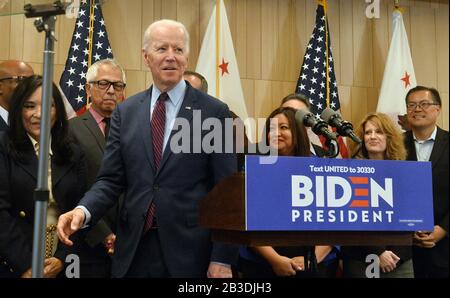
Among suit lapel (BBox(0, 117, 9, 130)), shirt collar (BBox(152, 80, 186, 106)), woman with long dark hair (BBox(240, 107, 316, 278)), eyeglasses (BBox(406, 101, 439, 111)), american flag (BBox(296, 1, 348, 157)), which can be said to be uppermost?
american flag (BBox(296, 1, 348, 157))

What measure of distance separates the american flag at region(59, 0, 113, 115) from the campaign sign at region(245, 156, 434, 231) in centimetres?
259

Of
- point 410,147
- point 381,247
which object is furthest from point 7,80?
point 410,147

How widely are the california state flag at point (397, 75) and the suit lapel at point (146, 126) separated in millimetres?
3447

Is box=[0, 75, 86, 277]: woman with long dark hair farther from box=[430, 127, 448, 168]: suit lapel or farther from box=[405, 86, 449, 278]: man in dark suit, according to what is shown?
box=[430, 127, 448, 168]: suit lapel

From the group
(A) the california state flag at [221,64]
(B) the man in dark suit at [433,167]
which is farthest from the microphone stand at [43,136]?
(A) the california state flag at [221,64]

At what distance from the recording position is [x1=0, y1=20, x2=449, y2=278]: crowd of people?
237 cm

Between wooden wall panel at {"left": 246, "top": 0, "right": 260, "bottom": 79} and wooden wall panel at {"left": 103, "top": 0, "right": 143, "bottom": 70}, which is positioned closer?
wooden wall panel at {"left": 103, "top": 0, "right": 143, "bottom": 70}

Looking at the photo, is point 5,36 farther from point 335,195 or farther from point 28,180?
point 335,195

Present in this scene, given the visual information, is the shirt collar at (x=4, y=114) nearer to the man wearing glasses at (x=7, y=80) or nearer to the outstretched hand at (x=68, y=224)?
the man wearing glasses at (x=7, y=80)

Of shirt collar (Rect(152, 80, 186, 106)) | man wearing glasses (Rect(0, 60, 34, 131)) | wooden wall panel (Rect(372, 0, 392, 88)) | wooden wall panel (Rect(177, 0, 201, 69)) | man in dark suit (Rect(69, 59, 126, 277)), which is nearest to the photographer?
shirt collar (Rect(152, 80, 186, 106))

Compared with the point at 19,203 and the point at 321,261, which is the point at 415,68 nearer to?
the point at 321,261

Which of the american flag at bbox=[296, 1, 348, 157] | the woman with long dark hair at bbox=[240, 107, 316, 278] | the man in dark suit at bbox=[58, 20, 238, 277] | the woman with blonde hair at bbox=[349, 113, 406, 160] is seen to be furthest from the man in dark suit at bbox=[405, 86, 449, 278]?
the man in dark suit at bbox=[58, 20, 238, 277]
